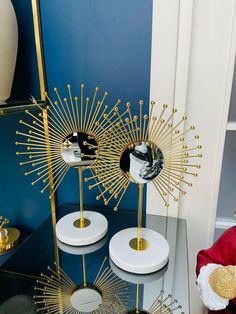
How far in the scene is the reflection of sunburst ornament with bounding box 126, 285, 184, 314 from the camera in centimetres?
54

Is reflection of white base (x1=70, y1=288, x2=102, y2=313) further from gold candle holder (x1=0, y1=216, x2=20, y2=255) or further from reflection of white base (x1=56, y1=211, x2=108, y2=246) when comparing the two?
gold candle holder (x1=0, y1=216, x2=20, y2=255)

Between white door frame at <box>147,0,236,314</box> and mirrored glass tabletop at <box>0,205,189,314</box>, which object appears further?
white door frame at <box>147,0,236,314</box>

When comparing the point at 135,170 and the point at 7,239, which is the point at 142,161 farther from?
the point at 7,239

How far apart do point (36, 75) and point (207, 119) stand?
52 centimetres

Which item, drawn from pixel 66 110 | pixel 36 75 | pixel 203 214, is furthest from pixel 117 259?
pixel 36 75

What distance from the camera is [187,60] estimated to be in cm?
70

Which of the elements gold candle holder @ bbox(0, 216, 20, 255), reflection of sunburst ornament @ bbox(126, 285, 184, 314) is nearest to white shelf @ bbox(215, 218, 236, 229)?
reflection of sunburst ornament @ bbox(126, 285, 184, 314)

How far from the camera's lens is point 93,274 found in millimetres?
639

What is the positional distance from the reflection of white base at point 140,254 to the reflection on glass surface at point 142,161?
0.63 feet

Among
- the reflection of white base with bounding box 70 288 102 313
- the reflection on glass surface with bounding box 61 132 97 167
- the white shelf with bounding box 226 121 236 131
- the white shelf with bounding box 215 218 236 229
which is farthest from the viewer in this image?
the white shelf with bounding box 215 218 236 229

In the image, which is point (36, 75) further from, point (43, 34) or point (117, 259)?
point (117, 259)

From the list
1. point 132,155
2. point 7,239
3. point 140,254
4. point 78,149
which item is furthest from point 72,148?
point 7,239

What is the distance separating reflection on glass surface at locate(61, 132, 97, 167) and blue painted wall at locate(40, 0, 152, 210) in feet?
0.64

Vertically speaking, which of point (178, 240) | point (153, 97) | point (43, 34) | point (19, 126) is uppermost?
point (43, 34)
